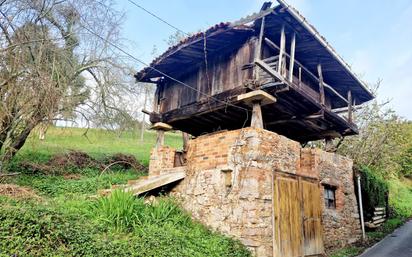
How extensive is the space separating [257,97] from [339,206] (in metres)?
4.39

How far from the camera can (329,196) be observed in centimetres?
871

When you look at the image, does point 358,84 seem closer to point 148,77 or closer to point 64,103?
point 148,77

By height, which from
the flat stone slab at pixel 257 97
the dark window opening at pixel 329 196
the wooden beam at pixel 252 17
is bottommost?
the dark window opening at pixel 329 196

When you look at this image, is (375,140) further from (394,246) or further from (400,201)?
(394,246)

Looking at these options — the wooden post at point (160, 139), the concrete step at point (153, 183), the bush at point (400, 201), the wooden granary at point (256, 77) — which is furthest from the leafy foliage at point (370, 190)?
the wooden post at point (160, 139)

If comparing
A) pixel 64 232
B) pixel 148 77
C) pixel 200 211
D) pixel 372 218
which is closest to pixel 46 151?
pixel 148 77

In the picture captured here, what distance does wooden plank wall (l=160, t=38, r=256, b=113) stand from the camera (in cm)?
773

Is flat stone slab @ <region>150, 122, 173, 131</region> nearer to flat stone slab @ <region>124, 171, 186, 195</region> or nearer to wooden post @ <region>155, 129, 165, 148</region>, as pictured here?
wooden post @ <region>155, 129, 165, 148</region>

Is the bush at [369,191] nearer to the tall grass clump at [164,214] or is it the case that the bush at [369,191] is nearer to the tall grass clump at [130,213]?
the tall grass clump at [164,214]

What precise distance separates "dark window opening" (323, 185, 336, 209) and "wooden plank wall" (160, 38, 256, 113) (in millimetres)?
3895

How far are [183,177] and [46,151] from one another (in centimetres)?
A: 795

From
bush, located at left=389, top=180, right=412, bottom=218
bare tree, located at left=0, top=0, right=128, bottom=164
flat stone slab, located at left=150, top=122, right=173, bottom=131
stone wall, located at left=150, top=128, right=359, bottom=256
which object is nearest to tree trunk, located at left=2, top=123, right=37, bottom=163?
bare tree, located at left=0, top=0, right=128, bottom=164

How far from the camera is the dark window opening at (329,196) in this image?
8.52m

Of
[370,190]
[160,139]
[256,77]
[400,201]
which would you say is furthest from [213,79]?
[400,201]
